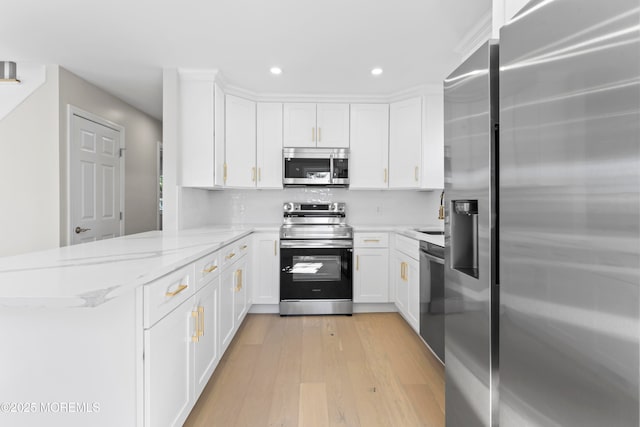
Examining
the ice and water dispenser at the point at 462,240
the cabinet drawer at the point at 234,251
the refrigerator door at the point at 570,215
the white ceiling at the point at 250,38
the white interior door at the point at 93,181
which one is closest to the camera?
the refrigerator door at the point at 570,215

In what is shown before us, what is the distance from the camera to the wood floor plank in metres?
1.80

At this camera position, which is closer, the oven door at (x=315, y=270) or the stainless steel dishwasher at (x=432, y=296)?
the stainless steel dishwasher at (x=432, y=296)

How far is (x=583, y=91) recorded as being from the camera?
694 mm

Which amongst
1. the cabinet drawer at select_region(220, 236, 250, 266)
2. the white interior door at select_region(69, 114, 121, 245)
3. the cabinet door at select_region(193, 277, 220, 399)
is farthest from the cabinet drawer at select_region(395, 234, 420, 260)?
the white interior door at select_region(69, 114, 121, 245)

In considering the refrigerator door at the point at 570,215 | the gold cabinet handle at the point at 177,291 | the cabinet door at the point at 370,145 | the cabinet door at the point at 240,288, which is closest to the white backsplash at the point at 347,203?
the cabinet door at the point at 370,145

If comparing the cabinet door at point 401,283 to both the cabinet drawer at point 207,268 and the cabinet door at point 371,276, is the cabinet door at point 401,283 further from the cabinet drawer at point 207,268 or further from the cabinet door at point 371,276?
the cabinet drawer at point 207,268

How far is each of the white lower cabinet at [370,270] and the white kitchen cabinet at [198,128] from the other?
1.62 m

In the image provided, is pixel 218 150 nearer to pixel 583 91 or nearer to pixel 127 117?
pixel 127 117

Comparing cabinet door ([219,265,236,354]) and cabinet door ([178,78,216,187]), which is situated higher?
cabinet door ([178,78,216,187])

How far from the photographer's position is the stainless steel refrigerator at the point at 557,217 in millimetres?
606

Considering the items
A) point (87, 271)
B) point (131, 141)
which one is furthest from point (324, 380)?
point (131, 141)

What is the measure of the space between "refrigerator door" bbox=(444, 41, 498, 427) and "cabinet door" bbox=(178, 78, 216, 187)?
238 cm

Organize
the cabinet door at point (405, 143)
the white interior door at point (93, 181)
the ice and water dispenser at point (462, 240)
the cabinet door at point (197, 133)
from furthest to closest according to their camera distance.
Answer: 1. the cabinet door at point (405, 143)
2. the white interior door at point (93, 181)
3. the cabinet door at point (197, 133)
4. the ice and water dispenser at point (462, 240)

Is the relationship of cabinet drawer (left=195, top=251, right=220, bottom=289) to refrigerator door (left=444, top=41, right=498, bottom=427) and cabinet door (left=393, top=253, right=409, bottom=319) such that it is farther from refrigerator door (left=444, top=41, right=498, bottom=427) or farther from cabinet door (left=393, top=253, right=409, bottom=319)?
cabinet door (left=393, top=253, right=409, bottom=319)
